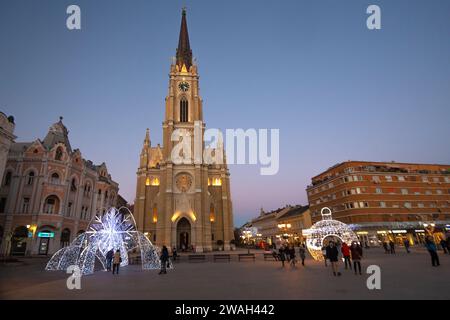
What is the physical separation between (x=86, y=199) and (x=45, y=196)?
7704 millimetres

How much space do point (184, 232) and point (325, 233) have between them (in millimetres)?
32618

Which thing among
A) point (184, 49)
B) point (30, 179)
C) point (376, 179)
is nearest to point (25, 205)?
point (30, 179)

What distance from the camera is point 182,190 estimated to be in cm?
4934

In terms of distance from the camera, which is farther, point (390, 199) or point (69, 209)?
point (390, 199)

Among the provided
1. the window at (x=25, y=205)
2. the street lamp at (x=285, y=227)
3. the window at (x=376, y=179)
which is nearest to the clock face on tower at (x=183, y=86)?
the window at (x=25, y=205)

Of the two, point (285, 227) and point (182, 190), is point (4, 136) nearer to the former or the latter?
point (182, 190)

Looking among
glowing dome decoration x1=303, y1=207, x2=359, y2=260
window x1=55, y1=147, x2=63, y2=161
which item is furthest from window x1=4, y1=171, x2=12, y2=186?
glowing dome decoration x1=303, y1=207, x2=359, y2=260

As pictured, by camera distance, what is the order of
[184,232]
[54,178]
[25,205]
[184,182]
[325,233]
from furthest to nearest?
1. [184,182]
2. [184,232]
3. [54,178]
4. [25,205]
5. [325,233]

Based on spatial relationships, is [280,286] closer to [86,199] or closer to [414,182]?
[86,199]

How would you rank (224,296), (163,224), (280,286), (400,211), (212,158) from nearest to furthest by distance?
(224,296), (280,286), (163,224), (400,211), (212,158)

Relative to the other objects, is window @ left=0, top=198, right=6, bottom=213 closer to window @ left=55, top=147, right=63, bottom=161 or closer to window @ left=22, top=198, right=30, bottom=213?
window @ left=22, top=198, right=30, bottom=213

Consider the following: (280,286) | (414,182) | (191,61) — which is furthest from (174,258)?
(414,182)

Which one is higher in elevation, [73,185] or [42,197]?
[73,185]

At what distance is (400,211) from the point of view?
54.2 m
